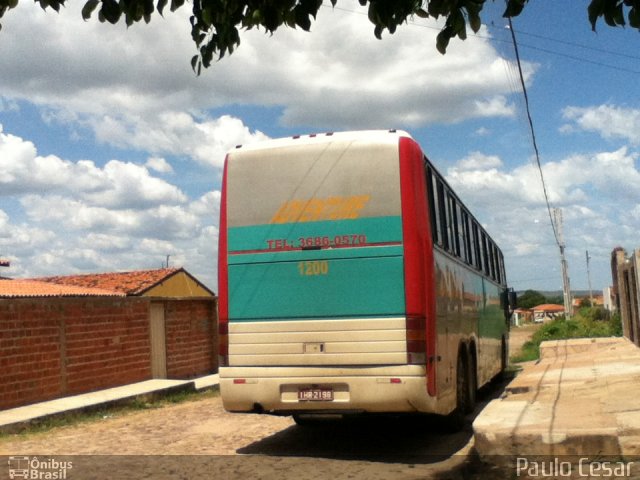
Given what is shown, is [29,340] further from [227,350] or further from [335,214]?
A: [335,214]

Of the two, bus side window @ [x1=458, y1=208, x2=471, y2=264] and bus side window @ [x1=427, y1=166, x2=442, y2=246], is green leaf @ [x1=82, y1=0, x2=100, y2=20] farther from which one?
bus side window @ [x1=458, y1=208, x2=471, y2=264]

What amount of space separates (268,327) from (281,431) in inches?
107

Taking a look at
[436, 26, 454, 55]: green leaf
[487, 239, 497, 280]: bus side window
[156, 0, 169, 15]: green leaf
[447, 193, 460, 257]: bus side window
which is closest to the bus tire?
[447, 193, 460, 257]: bus side window

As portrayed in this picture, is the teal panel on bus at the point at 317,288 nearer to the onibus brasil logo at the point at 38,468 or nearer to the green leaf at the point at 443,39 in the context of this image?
the onibus brasil logo at the point at 38,468

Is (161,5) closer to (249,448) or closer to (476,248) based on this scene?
(249,448)

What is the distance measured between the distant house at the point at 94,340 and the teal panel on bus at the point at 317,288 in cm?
711

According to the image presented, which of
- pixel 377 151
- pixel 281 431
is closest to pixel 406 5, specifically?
pixel 377 151

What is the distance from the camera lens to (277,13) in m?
4.84

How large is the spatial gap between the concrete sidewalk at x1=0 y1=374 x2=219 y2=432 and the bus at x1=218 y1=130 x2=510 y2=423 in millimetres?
5098

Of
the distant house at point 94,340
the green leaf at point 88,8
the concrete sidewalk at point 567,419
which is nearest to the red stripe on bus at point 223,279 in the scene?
the concrete sidewalk at point 567,419

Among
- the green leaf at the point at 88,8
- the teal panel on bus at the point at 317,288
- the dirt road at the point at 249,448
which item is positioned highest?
the green leaf at the point at 88,8

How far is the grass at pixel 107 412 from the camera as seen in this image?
1176cm

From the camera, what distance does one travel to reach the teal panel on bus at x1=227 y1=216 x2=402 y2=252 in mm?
7934

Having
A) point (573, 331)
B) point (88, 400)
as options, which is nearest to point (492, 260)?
point (88, 400)
